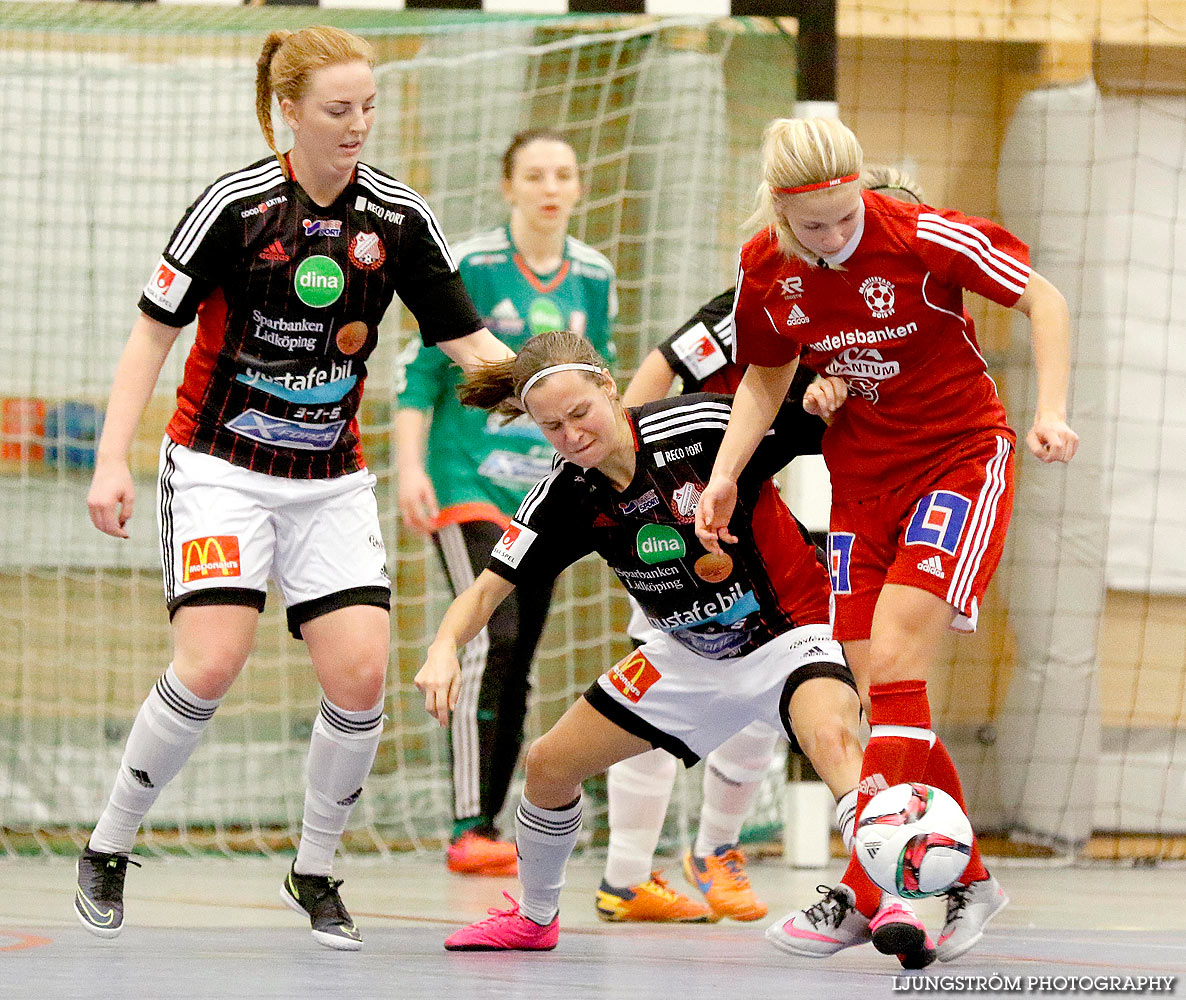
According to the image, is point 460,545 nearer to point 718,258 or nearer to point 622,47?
point 718,258

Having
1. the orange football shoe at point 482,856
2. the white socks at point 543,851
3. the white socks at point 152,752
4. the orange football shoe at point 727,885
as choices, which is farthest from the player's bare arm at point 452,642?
the orange football shoe at point 482,856

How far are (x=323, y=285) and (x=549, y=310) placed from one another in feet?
5.05

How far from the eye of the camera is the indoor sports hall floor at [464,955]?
242cm

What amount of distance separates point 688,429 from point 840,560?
37 centimetres

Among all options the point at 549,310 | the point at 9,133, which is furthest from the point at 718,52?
the point at 9,133

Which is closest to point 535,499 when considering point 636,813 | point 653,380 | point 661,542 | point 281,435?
point 661,542

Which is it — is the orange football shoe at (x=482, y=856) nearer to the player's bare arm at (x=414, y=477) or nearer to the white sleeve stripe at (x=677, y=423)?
the player's bare arm at (x=414, y=477)

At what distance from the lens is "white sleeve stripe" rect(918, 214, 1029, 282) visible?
2.77 m

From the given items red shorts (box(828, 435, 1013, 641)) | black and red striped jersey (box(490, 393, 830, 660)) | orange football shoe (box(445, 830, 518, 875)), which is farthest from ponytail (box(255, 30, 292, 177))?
orange football shoe (box(445, 830, 518, 875))

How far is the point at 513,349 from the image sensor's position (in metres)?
4.42

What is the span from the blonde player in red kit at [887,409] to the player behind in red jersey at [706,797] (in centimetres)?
58

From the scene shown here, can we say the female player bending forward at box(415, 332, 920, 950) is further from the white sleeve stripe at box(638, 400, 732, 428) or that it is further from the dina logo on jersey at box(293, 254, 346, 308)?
the dina logo on jersey at box(293, 254, 346, 308)

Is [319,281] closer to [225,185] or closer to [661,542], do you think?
[225,185]

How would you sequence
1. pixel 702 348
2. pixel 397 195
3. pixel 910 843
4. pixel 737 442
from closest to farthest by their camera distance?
pixel 910 843 → pixel 737 442 → pixel 397 195 → pixel 702 348
